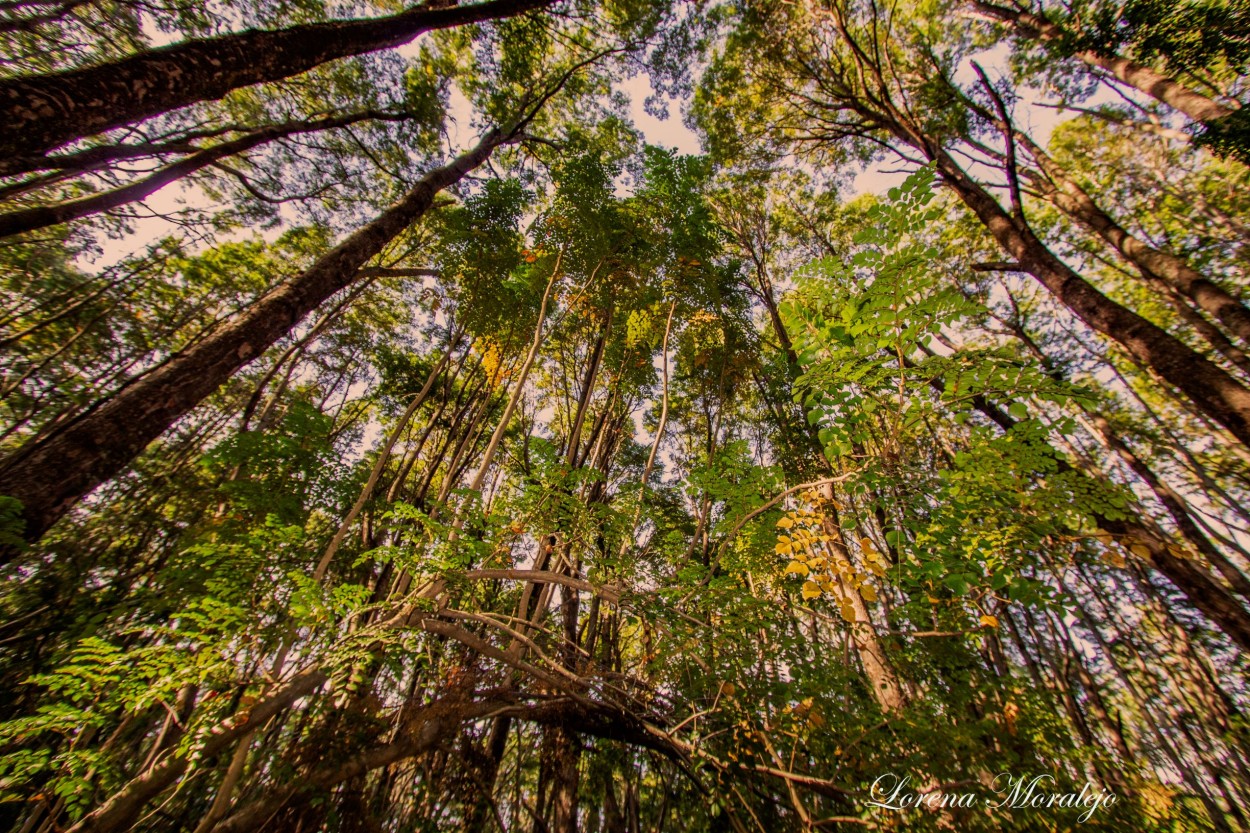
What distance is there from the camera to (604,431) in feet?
30.0

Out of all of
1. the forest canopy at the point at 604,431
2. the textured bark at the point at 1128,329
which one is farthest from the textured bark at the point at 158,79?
the textured bark at the point at 1128,329

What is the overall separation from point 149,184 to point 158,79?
3859 millimetres

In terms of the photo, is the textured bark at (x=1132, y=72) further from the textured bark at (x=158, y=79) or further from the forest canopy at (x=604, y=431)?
the textured bark at (x=158, y=79)

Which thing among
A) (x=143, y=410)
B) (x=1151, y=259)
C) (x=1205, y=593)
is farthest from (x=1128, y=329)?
(x=143, y=410)

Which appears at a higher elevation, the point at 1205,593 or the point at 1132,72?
the point at 1132,72

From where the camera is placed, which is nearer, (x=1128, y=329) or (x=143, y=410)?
(x=143, y=410)

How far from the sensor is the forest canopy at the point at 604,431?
2219 mm

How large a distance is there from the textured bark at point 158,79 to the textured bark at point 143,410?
1042 millimetres

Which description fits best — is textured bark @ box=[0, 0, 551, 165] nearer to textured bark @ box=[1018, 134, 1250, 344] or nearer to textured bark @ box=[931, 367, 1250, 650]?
textured bark @ box=[931, 367, 1250, 650]

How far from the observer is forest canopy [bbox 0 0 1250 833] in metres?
2.22

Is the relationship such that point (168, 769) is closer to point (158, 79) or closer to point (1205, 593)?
point (158, 79)

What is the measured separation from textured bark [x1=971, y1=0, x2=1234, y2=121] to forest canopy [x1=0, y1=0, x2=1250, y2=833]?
0.05 metres

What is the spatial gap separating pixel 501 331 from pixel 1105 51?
8.94 m

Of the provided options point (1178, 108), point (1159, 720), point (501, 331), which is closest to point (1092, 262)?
point (1178, 108)
